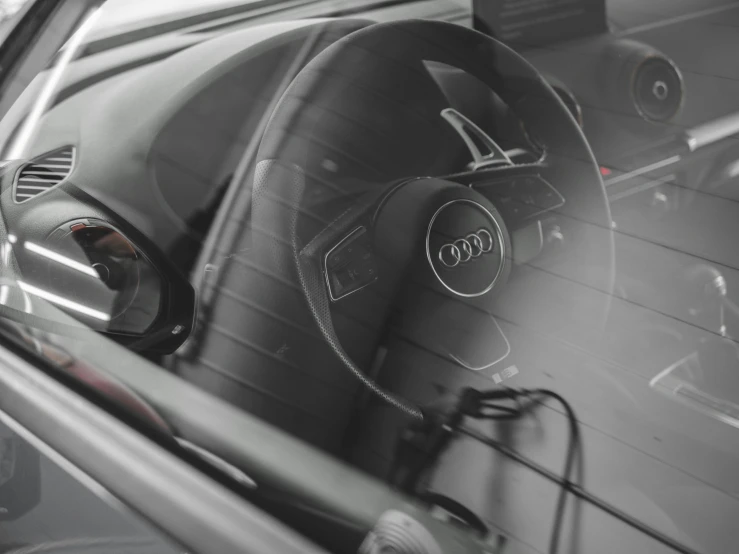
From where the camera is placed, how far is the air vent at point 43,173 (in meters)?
1.26

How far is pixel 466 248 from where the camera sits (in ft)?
3.53

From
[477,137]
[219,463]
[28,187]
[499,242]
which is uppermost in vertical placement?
[477,137]

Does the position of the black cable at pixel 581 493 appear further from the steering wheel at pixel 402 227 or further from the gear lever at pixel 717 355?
the gear lever at pixel 717 355

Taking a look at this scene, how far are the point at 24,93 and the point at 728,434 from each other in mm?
1433

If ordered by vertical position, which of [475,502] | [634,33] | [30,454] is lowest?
[30,454]

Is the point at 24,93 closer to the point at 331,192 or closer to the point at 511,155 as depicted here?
the point at 331,192

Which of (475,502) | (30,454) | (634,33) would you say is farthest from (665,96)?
(30,454)

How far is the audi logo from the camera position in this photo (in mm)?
1063

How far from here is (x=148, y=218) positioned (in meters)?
1.19

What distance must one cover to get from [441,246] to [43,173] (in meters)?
0.73

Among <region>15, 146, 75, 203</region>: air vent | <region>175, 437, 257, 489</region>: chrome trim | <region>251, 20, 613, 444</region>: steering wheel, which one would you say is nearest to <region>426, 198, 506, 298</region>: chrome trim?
<region>251, 20, 613, 444</region>: steering wheel

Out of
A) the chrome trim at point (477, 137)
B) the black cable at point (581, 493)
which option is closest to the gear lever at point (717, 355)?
the black cable at point (581, 493)

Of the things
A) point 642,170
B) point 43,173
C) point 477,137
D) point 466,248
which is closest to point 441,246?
point 466,248

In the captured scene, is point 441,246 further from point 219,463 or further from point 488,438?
point 219,463
